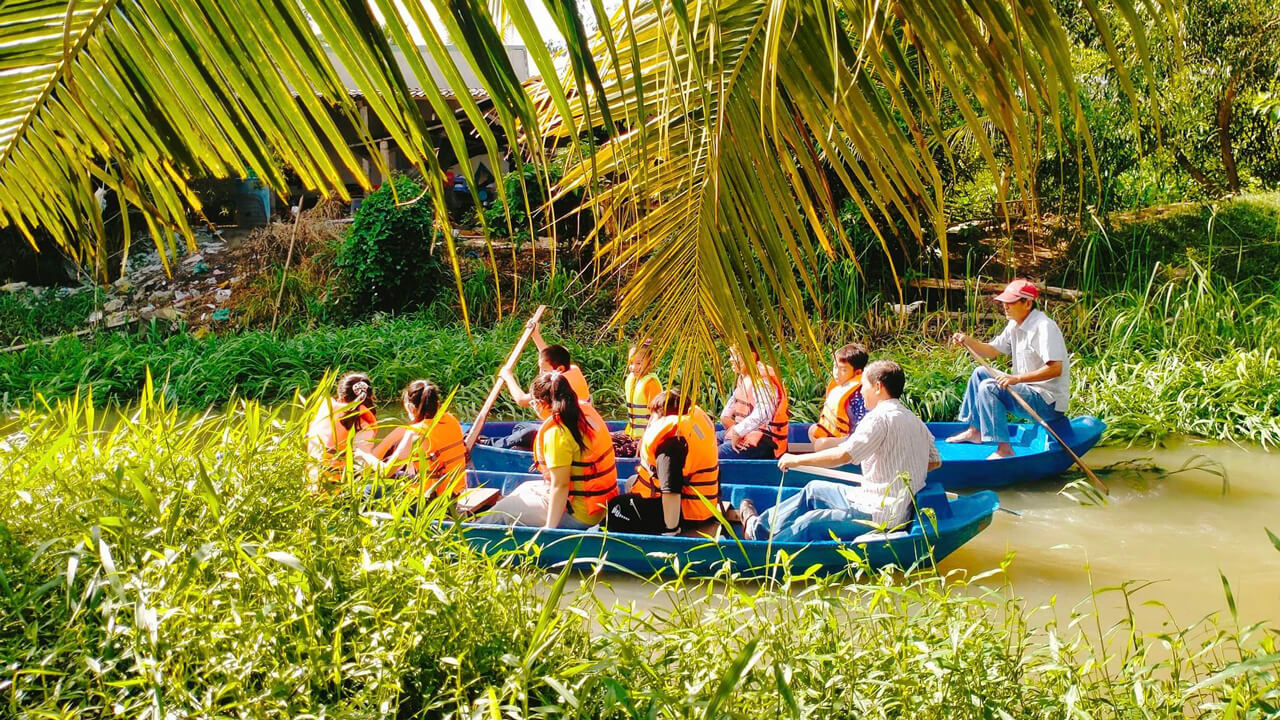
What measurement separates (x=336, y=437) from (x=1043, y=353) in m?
4.72

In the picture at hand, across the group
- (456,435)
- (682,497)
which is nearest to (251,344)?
(456,435)

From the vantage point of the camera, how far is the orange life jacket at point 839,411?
6277 millimetres

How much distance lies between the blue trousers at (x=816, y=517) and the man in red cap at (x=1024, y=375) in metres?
2.08

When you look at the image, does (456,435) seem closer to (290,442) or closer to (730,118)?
(290,442)

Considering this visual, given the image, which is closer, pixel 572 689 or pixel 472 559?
pixel 572 689

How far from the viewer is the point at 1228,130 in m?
10.8

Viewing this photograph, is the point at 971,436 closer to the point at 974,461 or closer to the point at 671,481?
the point at 974,461

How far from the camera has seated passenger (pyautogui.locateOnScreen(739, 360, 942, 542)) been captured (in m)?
4.54

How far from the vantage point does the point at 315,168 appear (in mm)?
1392

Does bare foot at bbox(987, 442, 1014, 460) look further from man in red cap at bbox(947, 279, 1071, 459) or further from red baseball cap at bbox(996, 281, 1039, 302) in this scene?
red baseball cap at bbox(996, 281, 1039, 302)

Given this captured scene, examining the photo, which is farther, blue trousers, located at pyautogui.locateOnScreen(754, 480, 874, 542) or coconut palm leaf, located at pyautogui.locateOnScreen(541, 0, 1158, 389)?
blue trousers, located at pyautogui.locateOnScreen(754, 480, 874, 542)

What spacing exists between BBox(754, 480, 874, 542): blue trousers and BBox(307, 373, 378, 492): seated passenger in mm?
1952

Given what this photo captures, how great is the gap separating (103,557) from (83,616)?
38 centimetres

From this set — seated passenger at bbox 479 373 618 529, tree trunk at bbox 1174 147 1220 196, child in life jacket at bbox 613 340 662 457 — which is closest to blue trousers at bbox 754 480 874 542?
seated passenger at bbox 479 373 618 529
